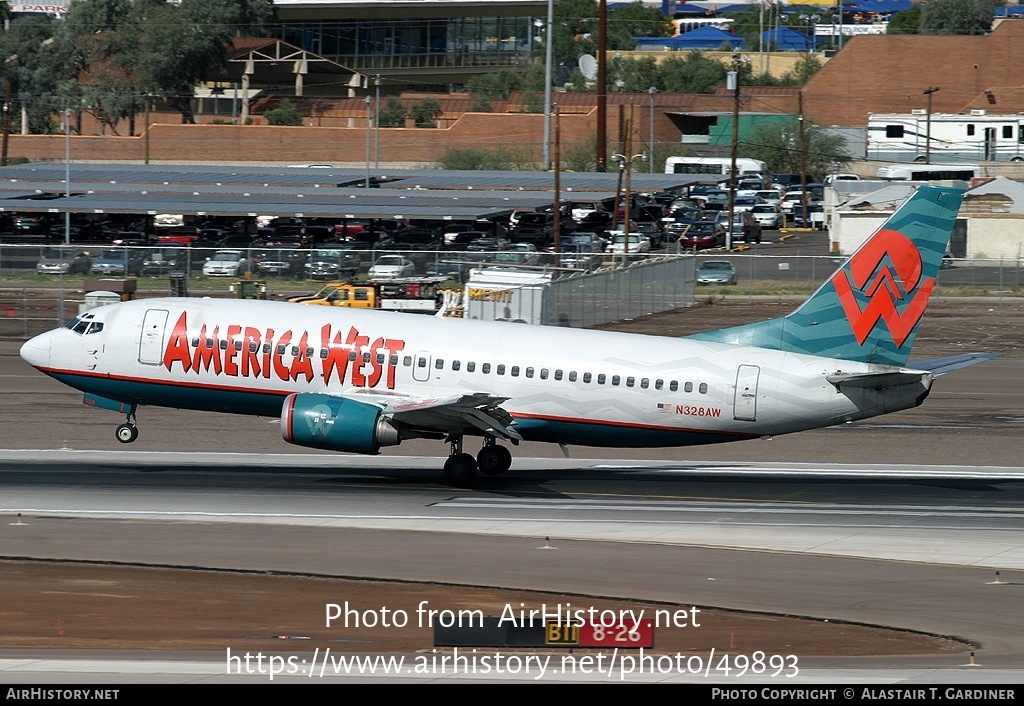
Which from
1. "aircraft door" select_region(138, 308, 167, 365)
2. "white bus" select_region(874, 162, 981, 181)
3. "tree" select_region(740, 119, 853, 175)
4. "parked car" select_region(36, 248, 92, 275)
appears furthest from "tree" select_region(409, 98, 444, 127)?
"aircraft door" select_region(138, 308, 167, 365)

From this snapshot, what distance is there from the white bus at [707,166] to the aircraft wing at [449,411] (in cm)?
10359

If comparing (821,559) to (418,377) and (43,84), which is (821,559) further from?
(43,84)

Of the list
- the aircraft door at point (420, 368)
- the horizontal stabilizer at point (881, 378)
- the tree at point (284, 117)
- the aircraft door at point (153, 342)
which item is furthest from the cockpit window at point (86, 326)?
the tree at point (284, 117)

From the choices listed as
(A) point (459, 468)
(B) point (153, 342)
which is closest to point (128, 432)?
(B) point (153, 342)

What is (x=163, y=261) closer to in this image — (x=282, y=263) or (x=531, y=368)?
(x=282, y=263)

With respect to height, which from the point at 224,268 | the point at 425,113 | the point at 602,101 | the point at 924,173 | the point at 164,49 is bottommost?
the point at 224,268

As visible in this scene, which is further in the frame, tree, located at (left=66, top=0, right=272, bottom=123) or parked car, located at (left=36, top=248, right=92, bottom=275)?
tree, located at (left=66, top=0, right=272, bottom=123)

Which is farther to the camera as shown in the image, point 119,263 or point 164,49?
point 164,49

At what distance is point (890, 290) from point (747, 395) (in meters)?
4.51

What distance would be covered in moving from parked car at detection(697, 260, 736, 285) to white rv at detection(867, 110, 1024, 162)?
57.6 metres

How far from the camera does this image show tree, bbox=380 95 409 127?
15176 cm

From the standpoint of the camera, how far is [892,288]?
33062 millimetres

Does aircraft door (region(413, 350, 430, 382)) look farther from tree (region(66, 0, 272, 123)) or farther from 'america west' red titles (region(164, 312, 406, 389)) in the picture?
tree (region(66, 0, 272, 123))

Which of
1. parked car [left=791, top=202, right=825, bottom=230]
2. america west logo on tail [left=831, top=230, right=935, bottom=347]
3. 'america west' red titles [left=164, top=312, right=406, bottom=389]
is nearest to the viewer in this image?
america west logo on tail [left=831, top=230, right=935, bottom=347]
